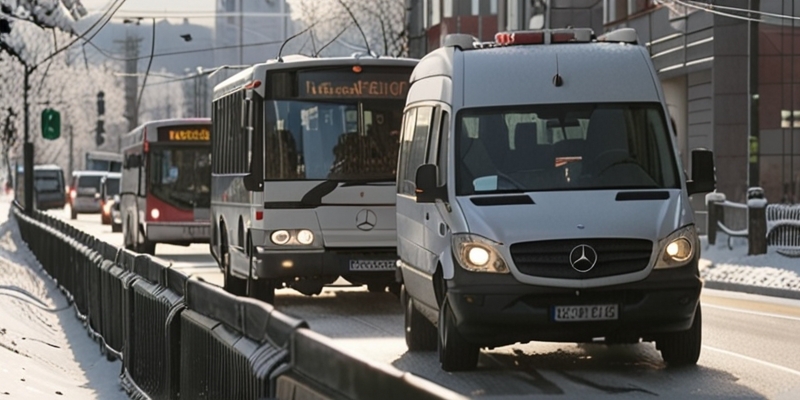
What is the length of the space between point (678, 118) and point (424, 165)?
33870 mm

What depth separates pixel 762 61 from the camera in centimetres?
4297

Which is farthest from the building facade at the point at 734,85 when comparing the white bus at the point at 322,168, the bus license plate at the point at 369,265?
the bus license plate at the point at 369,265

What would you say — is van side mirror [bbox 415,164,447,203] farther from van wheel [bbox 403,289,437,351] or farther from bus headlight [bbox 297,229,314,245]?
bus headlight [bbox 297,229,314,245]

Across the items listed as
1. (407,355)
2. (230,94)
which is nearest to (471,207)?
(407,355)

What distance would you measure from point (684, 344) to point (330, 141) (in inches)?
280

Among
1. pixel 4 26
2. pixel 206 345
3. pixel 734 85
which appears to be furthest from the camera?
pixel 734 85

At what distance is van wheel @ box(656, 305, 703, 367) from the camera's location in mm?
12742

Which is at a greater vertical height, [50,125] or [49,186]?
[50,125]

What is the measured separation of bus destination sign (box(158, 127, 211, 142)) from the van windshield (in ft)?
73.5

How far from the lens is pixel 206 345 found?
884 cm

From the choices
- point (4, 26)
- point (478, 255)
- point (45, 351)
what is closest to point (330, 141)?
point (4, 26)

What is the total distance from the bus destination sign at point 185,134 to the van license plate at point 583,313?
926 inches

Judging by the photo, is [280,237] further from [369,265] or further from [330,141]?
[330,141]

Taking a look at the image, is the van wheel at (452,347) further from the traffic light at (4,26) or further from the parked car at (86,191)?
the parked car at (86,191)
